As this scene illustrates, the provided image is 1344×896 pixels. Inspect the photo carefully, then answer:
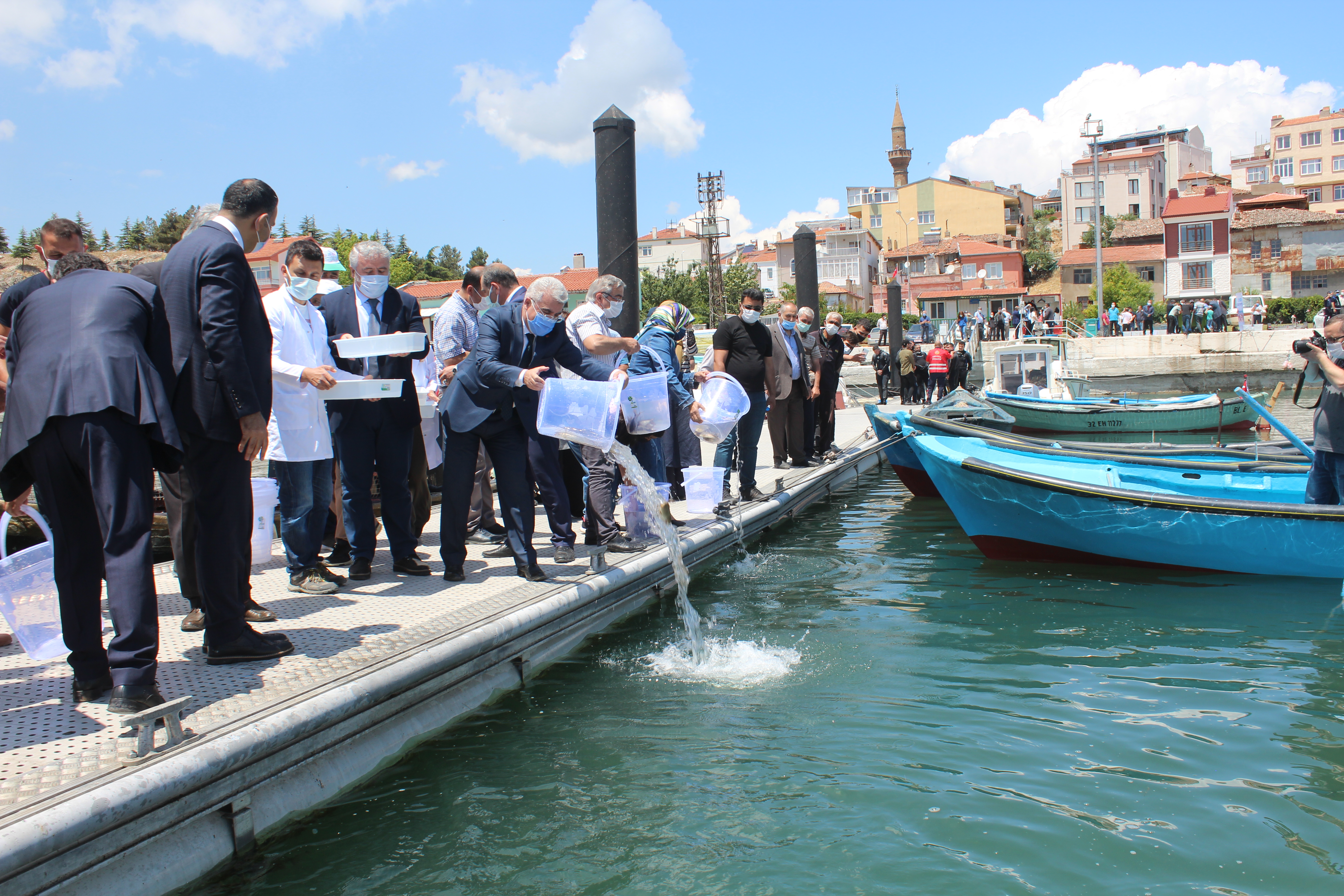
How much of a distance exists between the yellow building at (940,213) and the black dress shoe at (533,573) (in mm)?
82473

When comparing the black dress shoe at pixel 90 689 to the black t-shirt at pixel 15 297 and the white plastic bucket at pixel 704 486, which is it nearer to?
the black t-shirt at pixel 15 297

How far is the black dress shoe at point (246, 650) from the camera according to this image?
156 inches

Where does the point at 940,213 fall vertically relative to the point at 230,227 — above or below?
above

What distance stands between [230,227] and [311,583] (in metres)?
2.24

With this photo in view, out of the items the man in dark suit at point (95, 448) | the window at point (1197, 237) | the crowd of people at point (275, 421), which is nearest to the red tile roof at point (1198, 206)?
the window at point (1197, 237)

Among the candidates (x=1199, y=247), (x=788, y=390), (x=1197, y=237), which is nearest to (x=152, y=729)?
(x=788, y=390)

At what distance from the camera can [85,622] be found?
340 cm

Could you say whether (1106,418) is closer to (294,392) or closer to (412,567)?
(412,567)

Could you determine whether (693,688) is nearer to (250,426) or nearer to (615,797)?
(615,797)

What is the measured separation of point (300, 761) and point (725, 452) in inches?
207

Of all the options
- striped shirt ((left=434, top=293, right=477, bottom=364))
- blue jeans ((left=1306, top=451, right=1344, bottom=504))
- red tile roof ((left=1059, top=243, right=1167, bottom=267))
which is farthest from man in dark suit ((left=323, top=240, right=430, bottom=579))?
red tile roof ((left=1059, top=243, right=1167, bottom=267))

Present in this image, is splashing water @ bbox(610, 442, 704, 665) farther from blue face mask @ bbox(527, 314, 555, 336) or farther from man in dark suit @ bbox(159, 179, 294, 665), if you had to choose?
man in dark suit @ bbox(159, 179, 294, 665)

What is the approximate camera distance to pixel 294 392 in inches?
193

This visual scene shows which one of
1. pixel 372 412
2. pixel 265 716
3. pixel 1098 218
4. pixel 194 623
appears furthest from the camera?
pixel 1098 218
